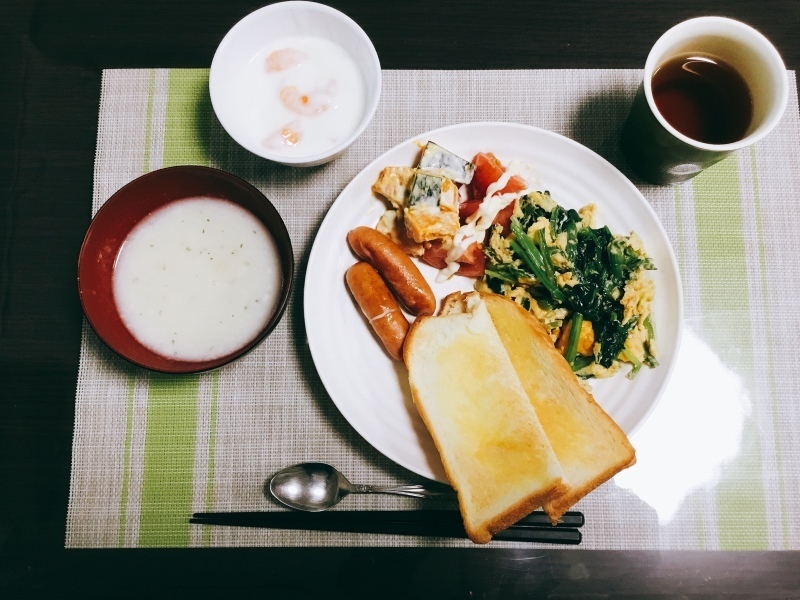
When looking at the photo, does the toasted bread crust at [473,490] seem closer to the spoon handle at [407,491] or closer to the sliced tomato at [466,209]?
the spoon handle at [407,491]

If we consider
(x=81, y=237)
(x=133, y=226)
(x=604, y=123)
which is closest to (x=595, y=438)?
(x=604, y=123)

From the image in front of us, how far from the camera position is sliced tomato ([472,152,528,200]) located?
207 cm

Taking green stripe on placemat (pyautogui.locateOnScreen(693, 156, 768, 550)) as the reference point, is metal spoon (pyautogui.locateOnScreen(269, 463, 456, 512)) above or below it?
below

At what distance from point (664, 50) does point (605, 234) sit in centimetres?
65

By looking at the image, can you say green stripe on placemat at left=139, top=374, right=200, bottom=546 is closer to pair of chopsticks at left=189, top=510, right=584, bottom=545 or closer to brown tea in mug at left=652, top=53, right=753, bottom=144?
pair of chopsticks at left=189, top=510, right=584, bottom=545

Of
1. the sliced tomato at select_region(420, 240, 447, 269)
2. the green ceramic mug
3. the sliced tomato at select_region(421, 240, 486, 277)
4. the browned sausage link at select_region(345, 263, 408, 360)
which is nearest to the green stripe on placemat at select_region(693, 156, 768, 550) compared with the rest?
the green ceramic mug

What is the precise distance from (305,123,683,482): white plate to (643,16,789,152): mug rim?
272mm

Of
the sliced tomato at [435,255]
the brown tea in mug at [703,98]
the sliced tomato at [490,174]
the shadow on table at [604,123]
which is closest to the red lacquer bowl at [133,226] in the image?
the sliced tomato at [435,255]

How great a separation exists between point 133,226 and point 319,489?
118 cm

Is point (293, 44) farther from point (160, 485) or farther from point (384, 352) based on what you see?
point (160, 485)

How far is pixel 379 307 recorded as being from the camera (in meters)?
1.96

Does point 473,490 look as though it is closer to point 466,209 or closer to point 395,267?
point 395,267

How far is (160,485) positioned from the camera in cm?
210

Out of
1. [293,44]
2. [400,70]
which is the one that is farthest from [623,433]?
[293,44]
